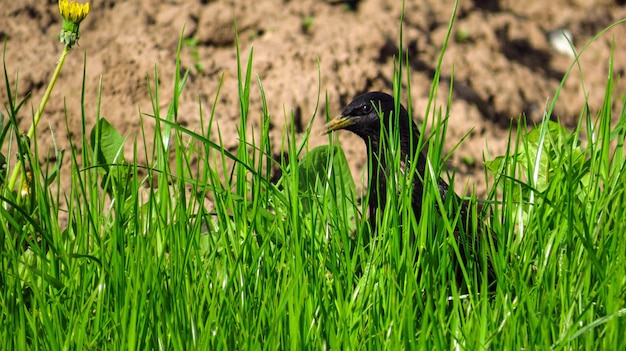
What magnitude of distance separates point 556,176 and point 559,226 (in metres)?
0.25

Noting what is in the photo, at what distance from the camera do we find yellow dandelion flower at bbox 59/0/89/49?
10.1 feet

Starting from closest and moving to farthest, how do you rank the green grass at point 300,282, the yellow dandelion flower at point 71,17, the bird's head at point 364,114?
the green grass at point 300,282 < the yellow dandelion flower at point 71,17 < the bird's head at point 364,114

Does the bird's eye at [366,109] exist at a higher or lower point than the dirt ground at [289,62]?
lower

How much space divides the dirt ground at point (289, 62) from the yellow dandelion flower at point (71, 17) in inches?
51.7

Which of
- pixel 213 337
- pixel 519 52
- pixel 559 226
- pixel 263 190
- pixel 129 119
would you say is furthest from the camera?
pixel 519 52

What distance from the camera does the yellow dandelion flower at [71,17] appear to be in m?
3.06

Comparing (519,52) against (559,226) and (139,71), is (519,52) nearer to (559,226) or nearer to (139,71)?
(139,71)

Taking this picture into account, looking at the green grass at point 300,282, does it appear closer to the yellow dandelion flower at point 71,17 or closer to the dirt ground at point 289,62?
the yellow dandelion flower at point 71,17

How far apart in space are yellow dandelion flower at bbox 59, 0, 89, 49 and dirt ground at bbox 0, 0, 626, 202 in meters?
1.31

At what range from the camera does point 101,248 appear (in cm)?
273

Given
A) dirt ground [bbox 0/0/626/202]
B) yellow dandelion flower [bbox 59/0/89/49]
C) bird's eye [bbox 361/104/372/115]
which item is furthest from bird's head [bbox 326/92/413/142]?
yellow dandelion flower [bbox 59/0/89/49]

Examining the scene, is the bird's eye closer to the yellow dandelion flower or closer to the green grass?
the green grass

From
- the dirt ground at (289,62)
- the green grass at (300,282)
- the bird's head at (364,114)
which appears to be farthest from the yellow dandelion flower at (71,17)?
the dirt ground at (289,62)

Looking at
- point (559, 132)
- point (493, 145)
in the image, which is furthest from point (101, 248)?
point (493, 145)
